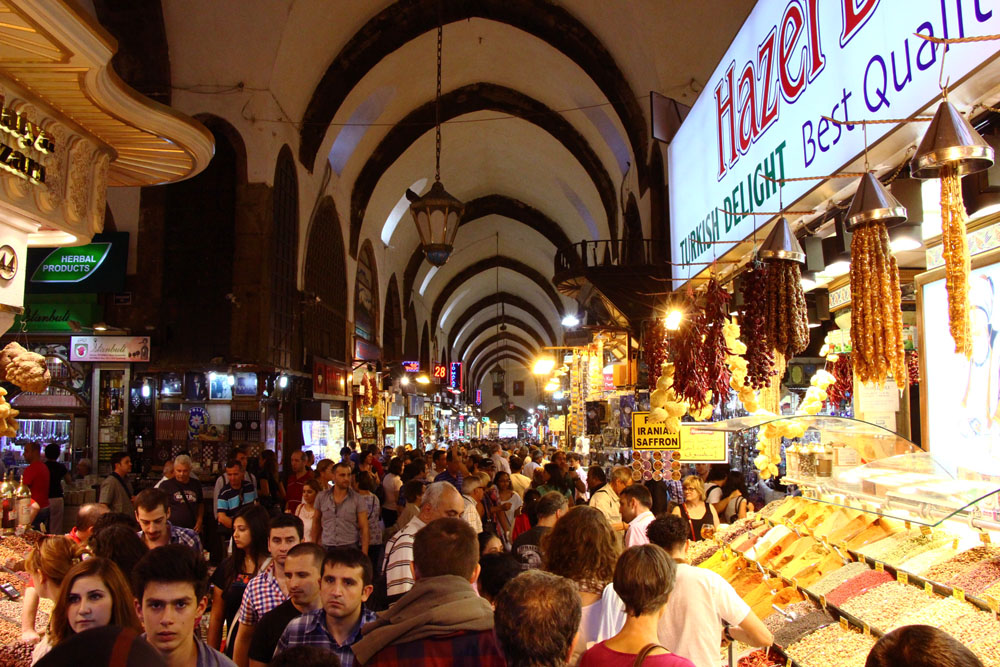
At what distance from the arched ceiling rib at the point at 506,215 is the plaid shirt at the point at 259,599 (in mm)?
21693

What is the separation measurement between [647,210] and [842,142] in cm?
844

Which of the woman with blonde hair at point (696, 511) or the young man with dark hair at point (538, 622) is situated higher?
the young man with dark hair at point (538, 622)

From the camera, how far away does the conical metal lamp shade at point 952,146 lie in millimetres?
2299

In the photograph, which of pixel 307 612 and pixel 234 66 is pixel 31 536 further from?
pixel 234 66

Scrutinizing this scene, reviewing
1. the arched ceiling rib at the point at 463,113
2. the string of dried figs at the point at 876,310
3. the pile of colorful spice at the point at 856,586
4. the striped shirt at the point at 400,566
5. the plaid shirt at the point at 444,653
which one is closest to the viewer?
the plaid shirt at the point at 444,653

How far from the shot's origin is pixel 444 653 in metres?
2.29

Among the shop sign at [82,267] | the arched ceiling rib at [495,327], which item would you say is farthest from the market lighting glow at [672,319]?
the arched ceiling rib at [495,327]

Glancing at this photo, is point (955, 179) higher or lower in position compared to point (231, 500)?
higher

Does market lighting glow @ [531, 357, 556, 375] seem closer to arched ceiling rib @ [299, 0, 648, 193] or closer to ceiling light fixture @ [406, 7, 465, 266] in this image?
arched ceiling rib @ [299, 0, 648, 193]

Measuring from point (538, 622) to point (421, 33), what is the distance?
13.6m

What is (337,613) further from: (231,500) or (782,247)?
(231,500)

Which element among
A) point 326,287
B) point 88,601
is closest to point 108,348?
point 326,287

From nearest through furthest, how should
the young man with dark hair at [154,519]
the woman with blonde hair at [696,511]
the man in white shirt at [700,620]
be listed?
the man in white shirt at [700,620], the young man with dark hair at [154,519], the woman with blonde hair at [696,511]

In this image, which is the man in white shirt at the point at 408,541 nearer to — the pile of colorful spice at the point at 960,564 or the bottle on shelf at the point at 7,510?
the pile of colorful spice at the point at 960,564
